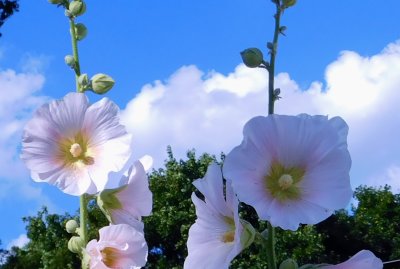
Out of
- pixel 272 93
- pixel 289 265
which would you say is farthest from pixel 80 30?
pixel 289 265

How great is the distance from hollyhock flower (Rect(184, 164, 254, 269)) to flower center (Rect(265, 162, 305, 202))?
106mm

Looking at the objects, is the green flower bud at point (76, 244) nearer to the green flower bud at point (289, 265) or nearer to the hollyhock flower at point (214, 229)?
the hollyhock flower at point (214, 229)

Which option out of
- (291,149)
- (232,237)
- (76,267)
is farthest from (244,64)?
(76,267)

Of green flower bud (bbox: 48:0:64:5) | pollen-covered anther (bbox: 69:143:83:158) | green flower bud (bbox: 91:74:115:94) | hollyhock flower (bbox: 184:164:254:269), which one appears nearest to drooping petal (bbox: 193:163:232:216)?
hollyhock flower (bbox: 184:164:254:269)

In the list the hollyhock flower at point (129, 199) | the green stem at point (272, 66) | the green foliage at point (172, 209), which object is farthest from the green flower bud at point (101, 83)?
the green foliage at point (172, 209)

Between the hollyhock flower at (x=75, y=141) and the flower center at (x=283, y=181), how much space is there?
673 millimetres

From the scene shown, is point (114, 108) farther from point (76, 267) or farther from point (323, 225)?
point (323, 225)

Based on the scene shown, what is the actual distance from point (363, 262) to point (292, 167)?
0.98ft

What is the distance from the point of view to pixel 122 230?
229cm

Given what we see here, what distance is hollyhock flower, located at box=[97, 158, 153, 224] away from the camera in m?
2.39

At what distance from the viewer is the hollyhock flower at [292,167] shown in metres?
1.73

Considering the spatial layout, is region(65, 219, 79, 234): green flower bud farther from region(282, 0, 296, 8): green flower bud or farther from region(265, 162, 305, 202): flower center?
region(282, 0, 296, 8): green flower bud

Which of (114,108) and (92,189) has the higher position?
(114,108)

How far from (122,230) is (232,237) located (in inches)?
20.8
